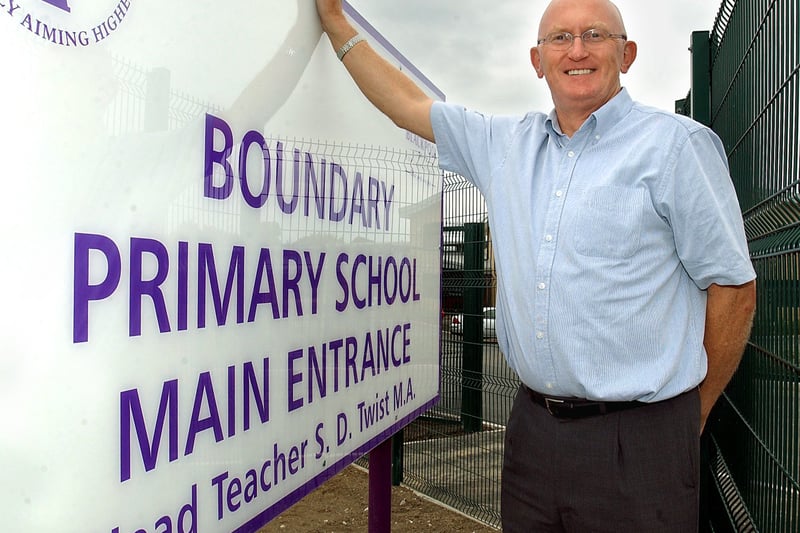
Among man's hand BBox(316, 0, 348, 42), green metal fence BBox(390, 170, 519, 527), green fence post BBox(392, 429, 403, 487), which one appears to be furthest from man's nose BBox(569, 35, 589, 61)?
green fence post BBox(392, 429, 403, 487)

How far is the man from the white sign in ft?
1.93

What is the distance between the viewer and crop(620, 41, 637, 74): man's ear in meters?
2.09

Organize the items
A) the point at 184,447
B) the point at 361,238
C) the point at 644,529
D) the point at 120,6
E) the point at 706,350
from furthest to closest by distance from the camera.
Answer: the point at 361,238, the point at 706,350, the point at 644,529, the point at 184,447, the point at 120,6

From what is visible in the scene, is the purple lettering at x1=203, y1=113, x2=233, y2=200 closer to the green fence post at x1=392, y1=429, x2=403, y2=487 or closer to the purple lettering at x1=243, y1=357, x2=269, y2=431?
the purple lettering at x1=243, y1=357, x2=269, y2=431

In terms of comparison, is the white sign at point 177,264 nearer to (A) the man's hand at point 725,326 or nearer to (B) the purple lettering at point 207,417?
(B) the purple lettering at point 207,417

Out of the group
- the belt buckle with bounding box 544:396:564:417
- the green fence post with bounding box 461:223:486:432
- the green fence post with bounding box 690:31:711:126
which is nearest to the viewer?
the belt buckle with bounding box 544:396:564:417

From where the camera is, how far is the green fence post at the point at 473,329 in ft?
15.6

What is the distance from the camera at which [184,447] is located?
153 centimetres

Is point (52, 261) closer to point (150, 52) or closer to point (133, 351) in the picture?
point (133, 351)

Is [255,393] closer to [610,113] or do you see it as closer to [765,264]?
[610,113]

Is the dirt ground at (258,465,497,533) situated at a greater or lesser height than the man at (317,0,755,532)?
lesser

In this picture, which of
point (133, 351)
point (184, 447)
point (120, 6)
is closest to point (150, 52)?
point (120, 6)

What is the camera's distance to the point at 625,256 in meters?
1.88

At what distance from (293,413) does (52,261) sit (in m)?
0.93
